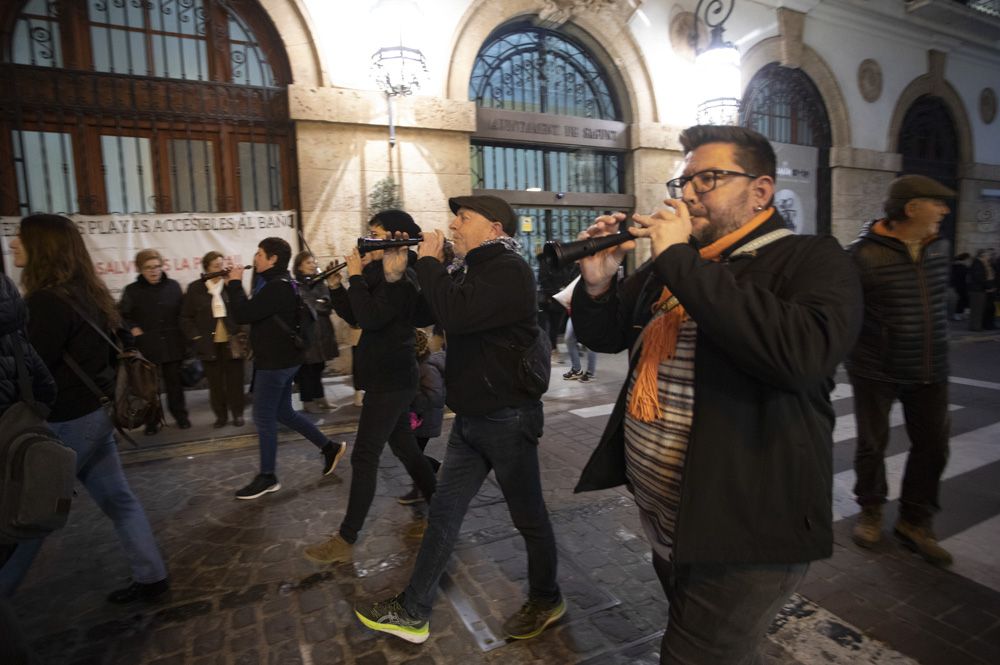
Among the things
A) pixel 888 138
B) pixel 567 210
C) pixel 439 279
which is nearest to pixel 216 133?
pixel 567 210

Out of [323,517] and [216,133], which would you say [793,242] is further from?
[216,133]

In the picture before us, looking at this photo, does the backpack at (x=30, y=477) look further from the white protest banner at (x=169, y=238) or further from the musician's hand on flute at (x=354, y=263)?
the white protest banner at (x=169, y=238)

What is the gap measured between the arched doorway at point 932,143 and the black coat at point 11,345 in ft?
58.1

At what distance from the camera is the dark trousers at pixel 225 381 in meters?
6.50

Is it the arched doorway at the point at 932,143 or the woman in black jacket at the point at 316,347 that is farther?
the arched doorway at the point at 932,143

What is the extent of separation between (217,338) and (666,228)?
597 centimetres

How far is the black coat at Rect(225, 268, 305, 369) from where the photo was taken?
14.1 ft

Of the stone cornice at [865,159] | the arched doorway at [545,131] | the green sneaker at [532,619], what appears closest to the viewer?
the green sneaker at [532,619]

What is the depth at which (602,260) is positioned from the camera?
203 cm

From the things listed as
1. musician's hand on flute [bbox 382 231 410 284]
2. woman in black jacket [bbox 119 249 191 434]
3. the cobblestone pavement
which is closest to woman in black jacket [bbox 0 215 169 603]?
the cobblestone pavement

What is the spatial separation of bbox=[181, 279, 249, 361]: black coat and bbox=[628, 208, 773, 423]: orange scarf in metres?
5.60

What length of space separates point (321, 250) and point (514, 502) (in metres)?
6.70

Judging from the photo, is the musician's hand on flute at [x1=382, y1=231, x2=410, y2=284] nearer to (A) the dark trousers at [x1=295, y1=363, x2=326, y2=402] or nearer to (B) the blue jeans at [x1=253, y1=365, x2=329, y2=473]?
(B) the blue jeans at [x1=253, y1=365, x2=329, y2=473]

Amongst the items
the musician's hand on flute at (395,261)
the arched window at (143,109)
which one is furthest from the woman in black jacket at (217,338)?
the musician's hand on flute at (395,261)
